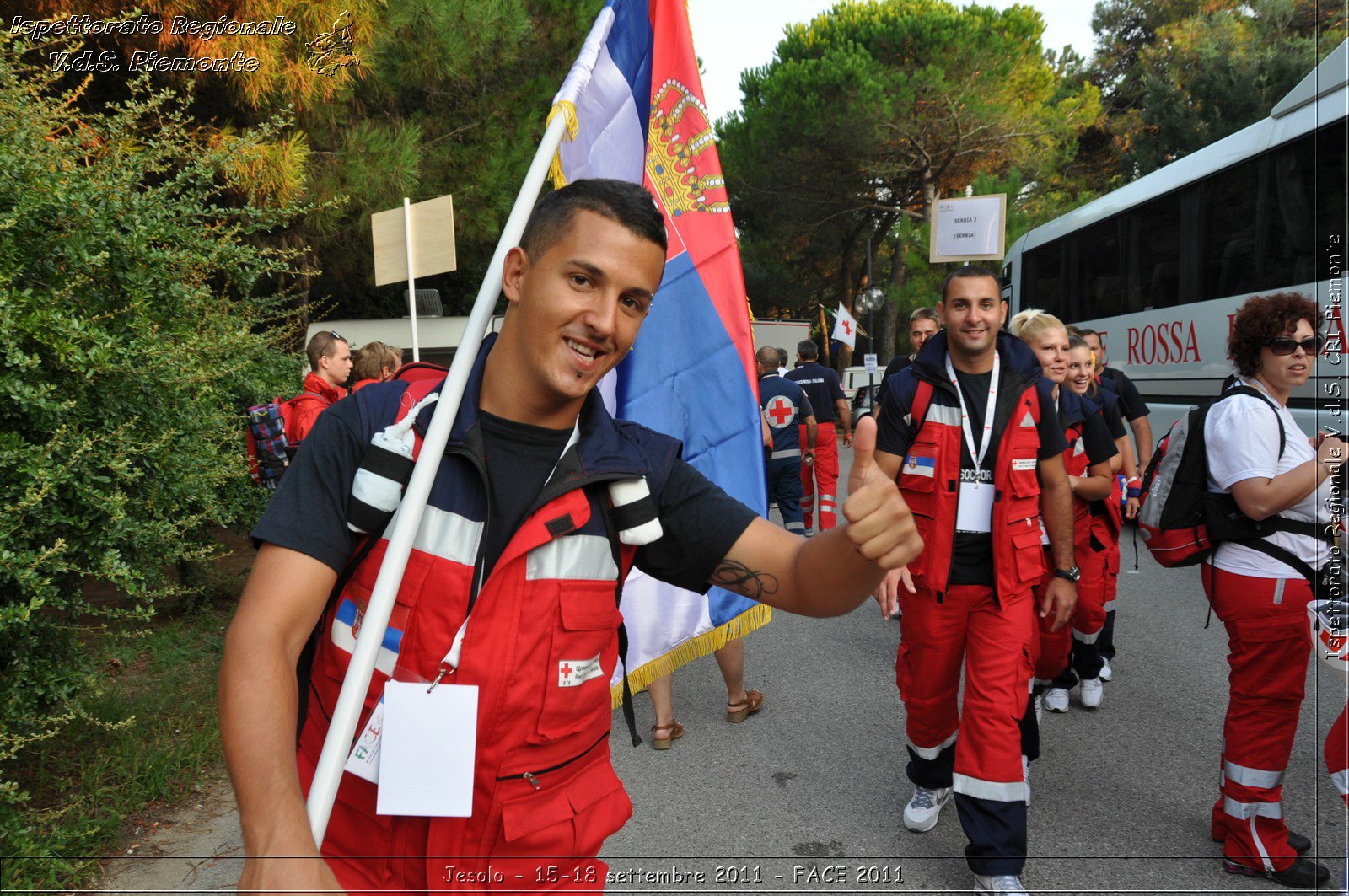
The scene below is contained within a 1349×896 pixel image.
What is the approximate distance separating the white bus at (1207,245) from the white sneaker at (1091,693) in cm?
248

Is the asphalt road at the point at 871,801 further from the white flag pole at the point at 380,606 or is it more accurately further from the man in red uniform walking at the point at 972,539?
the white flag pole at the point at 380,606

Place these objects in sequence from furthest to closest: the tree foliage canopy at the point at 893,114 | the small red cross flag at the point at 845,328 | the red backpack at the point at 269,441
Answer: the tree foliage canopy at the point at 893,114
the small red cross flag at the point at 845,328
the red backpack at the point at 269,441

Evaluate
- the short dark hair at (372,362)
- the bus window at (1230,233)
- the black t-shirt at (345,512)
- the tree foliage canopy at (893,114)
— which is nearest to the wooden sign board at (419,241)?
the short dark hair at (372,362)

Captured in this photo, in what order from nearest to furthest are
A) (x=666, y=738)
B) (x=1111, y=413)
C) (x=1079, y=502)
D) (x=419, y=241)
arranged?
(x=666, y=738), (x=1079, y=502), (x=1111, y=413), (x=419, y=241)

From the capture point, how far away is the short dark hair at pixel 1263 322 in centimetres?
348

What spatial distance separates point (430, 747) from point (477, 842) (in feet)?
0.67

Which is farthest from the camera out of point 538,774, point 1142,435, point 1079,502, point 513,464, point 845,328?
point 845,328

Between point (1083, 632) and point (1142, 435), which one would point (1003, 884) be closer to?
point (1083, 632)

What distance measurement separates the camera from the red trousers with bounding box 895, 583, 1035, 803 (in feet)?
10.9

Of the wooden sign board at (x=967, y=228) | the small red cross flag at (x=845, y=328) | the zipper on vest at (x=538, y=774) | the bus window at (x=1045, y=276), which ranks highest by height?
the wooden sign board at (x=967, y=228)

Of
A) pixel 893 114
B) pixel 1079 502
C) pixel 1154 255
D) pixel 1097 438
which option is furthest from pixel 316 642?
pixel 893 114

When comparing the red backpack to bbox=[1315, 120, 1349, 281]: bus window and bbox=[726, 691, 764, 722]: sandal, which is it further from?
bbox=[1315, 120, 1349, 281]: bus window

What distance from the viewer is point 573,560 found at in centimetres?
166

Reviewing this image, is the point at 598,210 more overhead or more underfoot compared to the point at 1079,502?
more overhead
